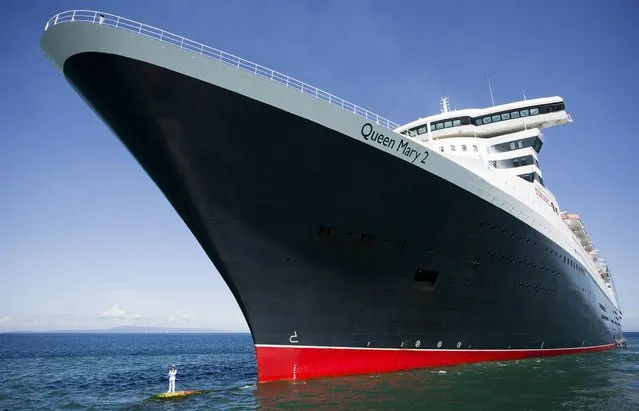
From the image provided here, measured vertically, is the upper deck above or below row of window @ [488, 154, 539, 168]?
above

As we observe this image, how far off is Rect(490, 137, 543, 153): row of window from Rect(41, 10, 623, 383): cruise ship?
8.65 m

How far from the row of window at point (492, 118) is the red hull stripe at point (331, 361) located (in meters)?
14.1

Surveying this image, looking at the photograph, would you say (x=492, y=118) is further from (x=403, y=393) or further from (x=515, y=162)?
(x=403, y=393)

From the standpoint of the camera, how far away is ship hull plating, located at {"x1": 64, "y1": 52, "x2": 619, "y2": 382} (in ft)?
32.8

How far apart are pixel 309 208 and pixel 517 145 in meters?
17.0

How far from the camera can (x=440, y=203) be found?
504 inches

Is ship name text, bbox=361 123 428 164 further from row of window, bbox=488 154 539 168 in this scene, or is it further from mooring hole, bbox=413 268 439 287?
row of window, bbox=488 154 539 168

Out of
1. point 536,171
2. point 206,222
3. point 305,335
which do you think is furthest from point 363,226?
point 536,171

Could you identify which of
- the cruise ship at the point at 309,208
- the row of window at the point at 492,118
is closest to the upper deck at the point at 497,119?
the row of window at the point at 492,118

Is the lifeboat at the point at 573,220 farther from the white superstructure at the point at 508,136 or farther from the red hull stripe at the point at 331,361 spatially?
the red hull stripe at the point at 331,361

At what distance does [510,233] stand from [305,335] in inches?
357

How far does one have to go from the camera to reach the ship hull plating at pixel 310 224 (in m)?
10.0

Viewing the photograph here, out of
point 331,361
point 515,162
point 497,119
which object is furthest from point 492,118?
A: point 331,361

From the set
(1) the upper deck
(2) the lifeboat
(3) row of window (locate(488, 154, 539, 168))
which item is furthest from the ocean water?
(2) the lifeboat
